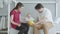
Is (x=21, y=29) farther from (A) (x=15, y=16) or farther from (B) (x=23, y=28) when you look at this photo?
(A) (x=15, y=16)

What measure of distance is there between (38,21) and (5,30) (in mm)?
709

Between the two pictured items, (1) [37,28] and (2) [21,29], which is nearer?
(2) [21,29]

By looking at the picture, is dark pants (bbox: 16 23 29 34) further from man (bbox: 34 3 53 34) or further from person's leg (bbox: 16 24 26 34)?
man (bbox: 34 3 53 34)

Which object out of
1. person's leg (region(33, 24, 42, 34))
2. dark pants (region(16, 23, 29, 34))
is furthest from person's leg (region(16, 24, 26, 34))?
person's leg (region(33, 24, 42, 34))

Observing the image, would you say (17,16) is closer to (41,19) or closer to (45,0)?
(41,19)

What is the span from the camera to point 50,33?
3252 millimetres

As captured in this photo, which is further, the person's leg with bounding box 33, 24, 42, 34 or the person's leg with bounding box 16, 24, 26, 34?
the person's leg with bounding box 33, 24, 42, 34

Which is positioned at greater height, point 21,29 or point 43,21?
point 43,21

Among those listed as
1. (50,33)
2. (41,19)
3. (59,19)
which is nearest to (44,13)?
(41,19)

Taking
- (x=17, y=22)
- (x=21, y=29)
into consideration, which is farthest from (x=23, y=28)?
(x=17, y=22)

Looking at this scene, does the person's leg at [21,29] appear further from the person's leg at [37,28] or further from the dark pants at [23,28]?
the person's leg at [37,28]

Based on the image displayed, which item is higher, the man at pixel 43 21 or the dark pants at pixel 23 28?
the man at pixel 43 21

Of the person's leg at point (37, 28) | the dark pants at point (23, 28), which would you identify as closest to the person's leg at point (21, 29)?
the dark pants at point (23, 28)

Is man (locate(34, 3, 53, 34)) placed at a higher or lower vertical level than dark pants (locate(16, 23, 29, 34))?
higher
